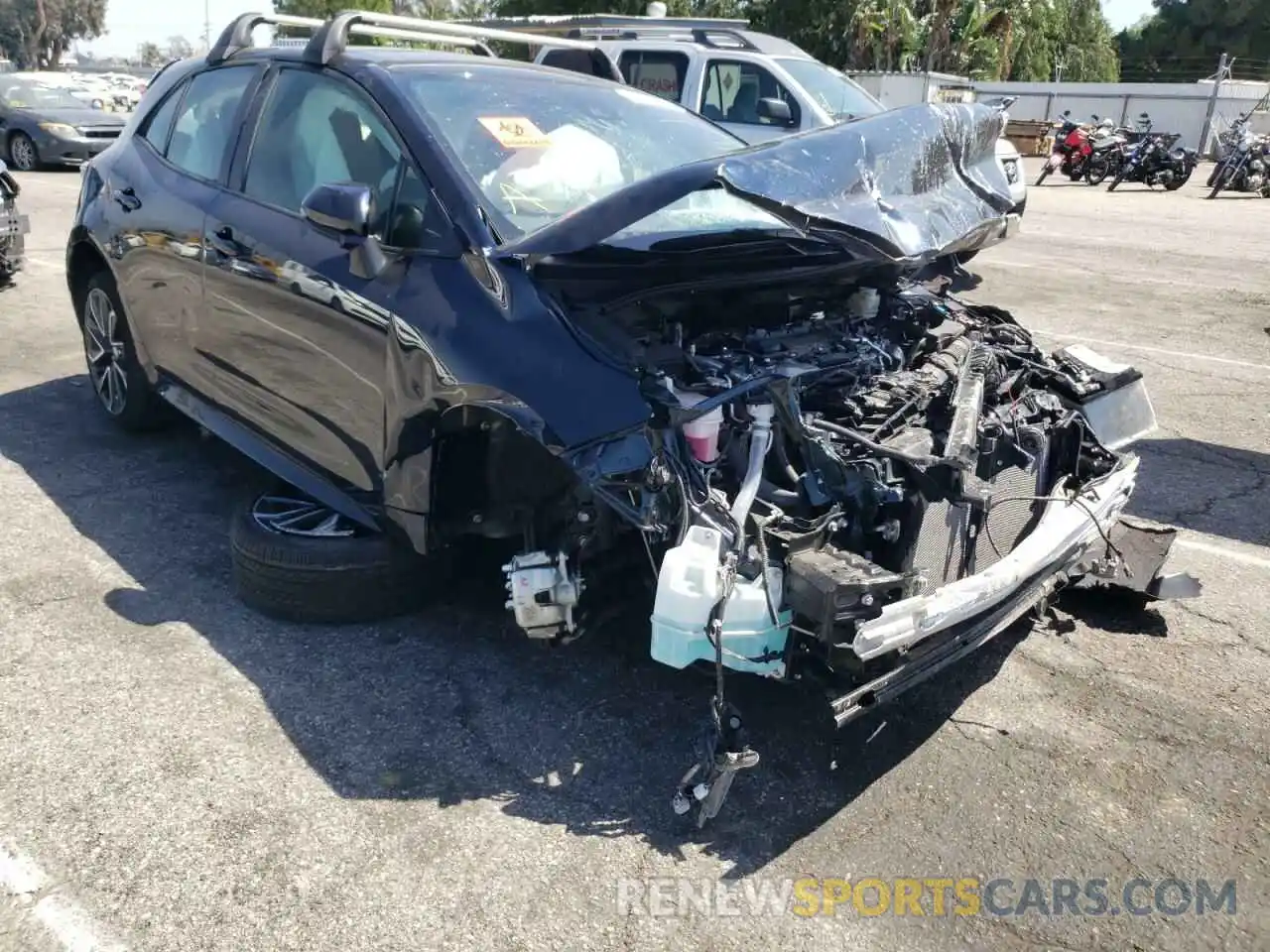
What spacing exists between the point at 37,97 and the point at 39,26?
72230 millimetres

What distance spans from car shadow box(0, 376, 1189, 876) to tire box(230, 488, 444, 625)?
3.5 inches

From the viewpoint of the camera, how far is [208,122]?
4.68 m

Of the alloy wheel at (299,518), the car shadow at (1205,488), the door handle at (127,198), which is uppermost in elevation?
the door handle at (127,198)

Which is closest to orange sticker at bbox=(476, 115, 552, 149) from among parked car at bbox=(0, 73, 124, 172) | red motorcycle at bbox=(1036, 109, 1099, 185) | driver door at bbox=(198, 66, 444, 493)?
driver door at bbox=(198, 66, 444, 493)

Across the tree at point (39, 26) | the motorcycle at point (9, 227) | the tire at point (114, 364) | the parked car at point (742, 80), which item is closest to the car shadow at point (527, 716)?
the tire at point (114, 364)

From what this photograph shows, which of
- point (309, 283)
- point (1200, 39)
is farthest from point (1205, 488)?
point (1200, 39)

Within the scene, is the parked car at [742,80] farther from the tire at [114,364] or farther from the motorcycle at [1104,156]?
the motorcycle at [1104,156]

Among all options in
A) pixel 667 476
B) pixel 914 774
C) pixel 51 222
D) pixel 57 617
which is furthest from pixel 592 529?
pixel 51 222

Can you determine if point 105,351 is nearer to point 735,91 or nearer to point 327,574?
point 327,574

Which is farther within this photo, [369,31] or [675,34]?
[675,34]

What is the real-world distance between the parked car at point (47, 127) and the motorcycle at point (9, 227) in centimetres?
1013

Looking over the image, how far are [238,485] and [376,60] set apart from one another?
2254mm

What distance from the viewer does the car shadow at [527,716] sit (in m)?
3.04

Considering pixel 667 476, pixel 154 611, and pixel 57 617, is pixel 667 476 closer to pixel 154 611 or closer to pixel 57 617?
pixel 154 611
